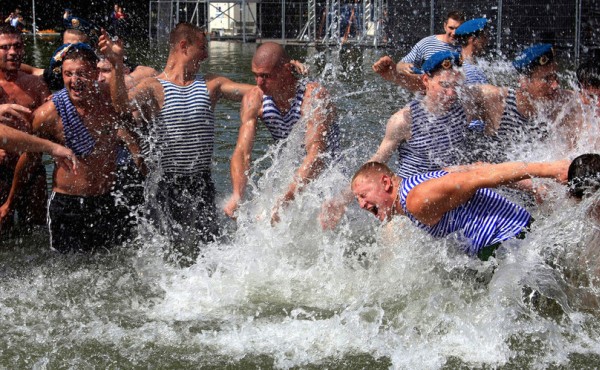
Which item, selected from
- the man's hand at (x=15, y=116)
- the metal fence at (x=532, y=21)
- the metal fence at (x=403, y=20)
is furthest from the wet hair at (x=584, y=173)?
the metal fence at (x=532, y=21)

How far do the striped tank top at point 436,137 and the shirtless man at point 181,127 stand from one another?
1.25m

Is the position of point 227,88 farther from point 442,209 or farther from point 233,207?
point 442,209

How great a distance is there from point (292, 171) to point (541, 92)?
1.79 m

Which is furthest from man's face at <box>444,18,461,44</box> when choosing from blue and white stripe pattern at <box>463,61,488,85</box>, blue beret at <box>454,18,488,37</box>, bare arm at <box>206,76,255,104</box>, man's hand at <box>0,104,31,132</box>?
man's hand at <box>0,104,31,132</box>

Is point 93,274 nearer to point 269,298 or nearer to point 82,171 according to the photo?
point 82,171

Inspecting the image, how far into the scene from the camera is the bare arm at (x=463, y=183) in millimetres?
4102

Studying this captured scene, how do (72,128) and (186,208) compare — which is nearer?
(72,128)

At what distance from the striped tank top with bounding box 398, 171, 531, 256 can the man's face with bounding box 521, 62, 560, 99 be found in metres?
1.38

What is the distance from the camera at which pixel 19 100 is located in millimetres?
6320

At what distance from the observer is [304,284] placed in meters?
5.73

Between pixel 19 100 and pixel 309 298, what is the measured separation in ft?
8.58

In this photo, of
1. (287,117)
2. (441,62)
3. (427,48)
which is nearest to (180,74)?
(287,117)

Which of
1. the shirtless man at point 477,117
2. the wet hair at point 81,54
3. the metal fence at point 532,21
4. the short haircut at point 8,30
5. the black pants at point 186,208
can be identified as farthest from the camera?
the metal fence at point 532,21

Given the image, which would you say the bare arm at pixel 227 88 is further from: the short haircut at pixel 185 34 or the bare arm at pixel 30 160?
the bare arm at pixel 30 160
